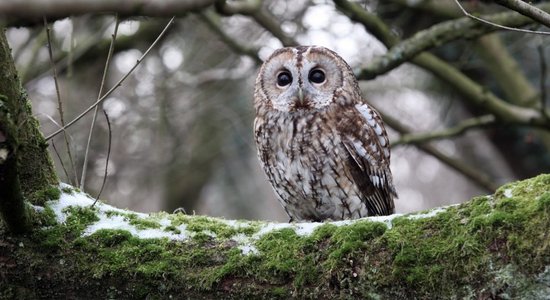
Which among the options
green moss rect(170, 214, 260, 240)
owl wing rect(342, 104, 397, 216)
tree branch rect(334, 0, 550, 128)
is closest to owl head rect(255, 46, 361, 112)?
owl wing rect(342, 104, 397, 216)

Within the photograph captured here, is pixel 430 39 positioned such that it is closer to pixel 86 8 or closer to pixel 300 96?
pixel 300 96

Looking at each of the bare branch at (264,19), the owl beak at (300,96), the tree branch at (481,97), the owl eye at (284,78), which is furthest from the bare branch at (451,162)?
the owl beak at (300,96)

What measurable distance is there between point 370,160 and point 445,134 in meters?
2.31

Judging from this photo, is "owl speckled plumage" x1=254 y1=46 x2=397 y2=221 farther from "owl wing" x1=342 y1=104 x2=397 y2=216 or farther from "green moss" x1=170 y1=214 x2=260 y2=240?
"green moss" x1=170 y1=214 x2=260 y2=240

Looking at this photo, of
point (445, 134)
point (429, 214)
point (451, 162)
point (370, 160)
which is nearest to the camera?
point (429, 214)

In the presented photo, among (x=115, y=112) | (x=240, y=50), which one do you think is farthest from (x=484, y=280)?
(x=115, y=112)

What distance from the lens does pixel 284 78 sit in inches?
175

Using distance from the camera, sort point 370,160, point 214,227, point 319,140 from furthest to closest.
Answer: point 370,160, point 319,140, point 214,227

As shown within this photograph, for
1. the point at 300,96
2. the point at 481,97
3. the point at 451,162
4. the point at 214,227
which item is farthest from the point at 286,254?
the point at 451,162

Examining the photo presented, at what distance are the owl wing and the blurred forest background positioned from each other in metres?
0.85

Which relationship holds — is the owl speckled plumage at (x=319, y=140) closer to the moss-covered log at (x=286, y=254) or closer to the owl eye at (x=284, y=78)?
the owl eye at (x=284, y=78)

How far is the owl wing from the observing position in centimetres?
410

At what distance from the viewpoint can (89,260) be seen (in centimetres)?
271

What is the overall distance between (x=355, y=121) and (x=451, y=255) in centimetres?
193
